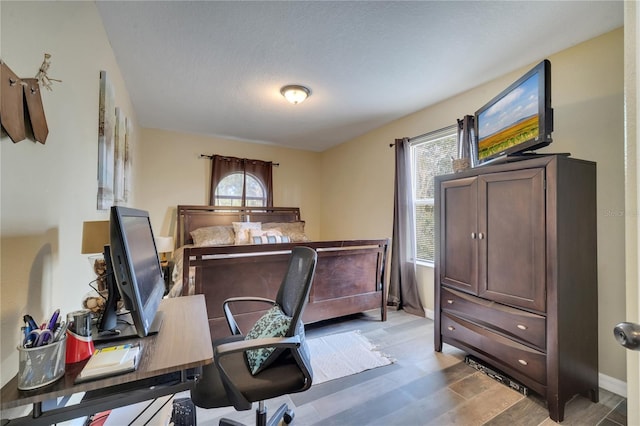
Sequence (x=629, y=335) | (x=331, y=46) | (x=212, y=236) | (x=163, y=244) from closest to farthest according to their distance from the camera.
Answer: (x=629, y=335) < (x=331, y=46) < (x=163, y=244) < (x=212, y=236)

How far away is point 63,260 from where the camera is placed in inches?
48.1

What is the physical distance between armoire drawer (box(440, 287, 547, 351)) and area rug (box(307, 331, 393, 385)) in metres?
0.72

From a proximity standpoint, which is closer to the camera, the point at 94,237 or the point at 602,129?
the point at 94,237

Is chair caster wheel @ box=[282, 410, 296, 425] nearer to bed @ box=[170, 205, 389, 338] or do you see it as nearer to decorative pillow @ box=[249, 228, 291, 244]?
bed @ box=[170, 205, 389, 338]

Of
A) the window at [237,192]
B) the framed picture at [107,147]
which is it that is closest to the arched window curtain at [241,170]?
the window at [237,192]

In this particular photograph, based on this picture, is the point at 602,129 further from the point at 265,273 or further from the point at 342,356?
the point at 265,273

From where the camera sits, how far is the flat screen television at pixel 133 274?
2.60 ft

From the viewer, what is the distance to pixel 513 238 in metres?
1.84

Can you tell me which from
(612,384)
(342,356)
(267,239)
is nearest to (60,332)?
(342,356)

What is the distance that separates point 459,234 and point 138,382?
2261mm

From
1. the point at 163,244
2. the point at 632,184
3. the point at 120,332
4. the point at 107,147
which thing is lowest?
the point at 120,332

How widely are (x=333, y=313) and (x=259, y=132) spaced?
3.00 metres

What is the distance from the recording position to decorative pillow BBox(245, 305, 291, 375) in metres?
1.24

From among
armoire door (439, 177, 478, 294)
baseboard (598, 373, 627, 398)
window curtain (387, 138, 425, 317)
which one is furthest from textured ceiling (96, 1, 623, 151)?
baseboard (598, 373, 627, 398)
